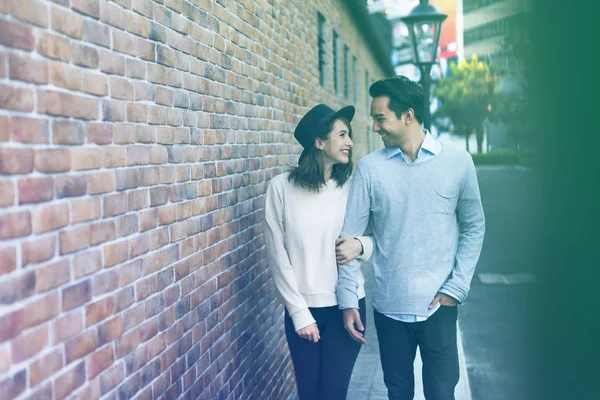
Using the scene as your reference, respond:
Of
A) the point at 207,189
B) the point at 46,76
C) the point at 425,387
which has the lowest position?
the point at 425,387

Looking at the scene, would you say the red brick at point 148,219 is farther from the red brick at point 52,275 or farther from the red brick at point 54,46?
the red brick at point 54,46

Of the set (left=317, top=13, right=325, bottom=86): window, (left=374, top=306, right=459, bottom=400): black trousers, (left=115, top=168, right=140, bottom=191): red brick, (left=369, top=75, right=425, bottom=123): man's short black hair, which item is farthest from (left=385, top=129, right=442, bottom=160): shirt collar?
(left=317, top=13, right=325, bottom=86): window

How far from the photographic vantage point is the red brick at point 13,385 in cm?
153

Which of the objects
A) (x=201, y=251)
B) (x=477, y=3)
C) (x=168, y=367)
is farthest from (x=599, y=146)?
(x=201, y=251)

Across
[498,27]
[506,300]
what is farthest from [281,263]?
[506,300]

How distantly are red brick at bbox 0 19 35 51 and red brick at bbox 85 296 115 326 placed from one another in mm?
779

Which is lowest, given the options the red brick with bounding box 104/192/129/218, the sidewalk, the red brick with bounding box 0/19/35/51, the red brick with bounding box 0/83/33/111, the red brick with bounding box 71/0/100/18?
the sidewalk

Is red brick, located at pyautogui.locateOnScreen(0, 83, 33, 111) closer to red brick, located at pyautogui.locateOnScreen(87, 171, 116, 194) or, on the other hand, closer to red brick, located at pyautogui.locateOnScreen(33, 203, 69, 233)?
red brick, located at pyautogui.locateOnScreen(33, 203, 69, 233)

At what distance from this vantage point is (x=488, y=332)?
22.0ft

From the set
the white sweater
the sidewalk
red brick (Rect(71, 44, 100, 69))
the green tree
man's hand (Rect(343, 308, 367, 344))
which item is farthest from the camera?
the green tree

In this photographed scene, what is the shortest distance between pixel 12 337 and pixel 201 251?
156cm

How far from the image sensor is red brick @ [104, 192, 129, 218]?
214 cm

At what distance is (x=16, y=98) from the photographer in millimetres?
1624

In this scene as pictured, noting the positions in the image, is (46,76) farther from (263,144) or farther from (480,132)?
(480,132)
